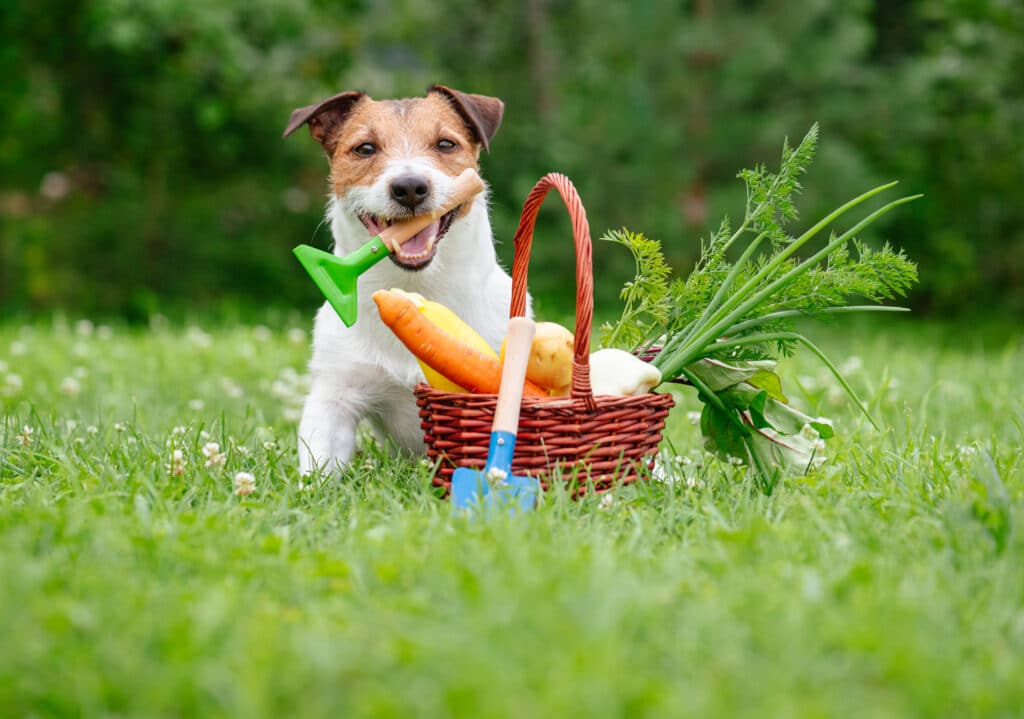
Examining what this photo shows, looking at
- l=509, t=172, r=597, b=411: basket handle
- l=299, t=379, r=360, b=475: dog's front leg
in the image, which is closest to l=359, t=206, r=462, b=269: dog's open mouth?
l=509, t=172, r=597, b=411: basket handle

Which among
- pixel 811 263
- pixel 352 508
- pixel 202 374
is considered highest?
pixel 811 263

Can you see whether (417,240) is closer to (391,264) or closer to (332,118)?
(391,264)

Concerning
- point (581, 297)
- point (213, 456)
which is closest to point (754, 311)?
point (581, 297)

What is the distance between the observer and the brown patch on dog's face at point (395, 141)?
3406 millimetres

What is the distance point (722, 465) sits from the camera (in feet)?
10.8

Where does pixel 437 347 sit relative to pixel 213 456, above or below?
above

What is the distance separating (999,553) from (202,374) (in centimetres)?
407

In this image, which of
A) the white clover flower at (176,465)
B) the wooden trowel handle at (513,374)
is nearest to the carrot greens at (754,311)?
the wooden trowel handle at (513,374)

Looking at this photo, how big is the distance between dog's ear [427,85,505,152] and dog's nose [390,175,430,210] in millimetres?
455

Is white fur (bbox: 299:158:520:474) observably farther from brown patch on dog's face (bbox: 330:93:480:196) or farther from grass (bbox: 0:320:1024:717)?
grass (bbox: 0:320:1024:717)

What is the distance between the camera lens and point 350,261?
117 inches

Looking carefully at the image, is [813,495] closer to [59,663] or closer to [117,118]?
[59,663]

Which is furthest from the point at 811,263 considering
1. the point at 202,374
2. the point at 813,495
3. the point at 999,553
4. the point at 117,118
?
the point at 117,118

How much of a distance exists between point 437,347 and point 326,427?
0.67m
